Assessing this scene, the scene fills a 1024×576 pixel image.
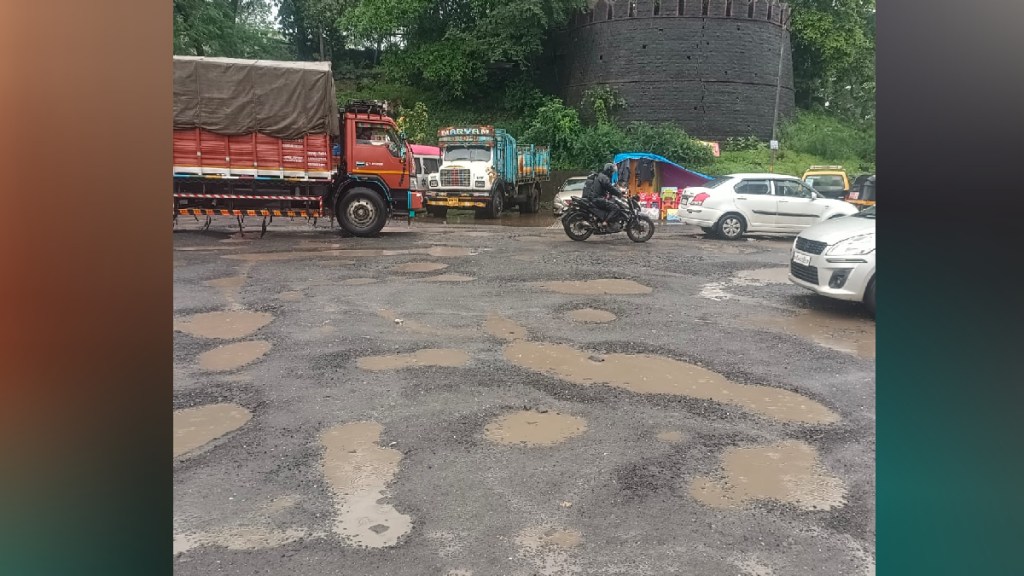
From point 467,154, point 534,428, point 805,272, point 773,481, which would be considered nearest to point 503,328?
point 534,428

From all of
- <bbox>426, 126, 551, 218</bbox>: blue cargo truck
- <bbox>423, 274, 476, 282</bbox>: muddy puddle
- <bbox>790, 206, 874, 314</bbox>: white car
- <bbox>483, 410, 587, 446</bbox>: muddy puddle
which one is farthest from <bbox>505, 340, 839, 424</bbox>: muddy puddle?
<bbox>426, 126, 551, 218</bbox>: blue cargo truck

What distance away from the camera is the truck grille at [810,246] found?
753cm

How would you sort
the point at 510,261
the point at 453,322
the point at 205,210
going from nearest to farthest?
the point at 453,322 → the point at 510,261 → the point at 205,210

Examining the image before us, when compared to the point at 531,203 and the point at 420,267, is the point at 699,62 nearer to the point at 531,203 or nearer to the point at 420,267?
the point at 531,203

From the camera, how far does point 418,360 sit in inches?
226

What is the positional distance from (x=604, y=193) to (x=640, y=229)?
0.93m

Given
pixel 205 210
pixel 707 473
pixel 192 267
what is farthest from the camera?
pixel 205 210

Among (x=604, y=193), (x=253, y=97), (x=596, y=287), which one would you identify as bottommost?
(x=596, y=287)

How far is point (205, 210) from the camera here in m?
13.5

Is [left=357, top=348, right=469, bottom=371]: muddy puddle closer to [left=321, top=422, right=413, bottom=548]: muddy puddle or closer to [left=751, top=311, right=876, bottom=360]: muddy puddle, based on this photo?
[left=321, top=422, right=413, bottom=548]: muddy puddle

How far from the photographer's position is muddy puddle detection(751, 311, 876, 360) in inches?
252
